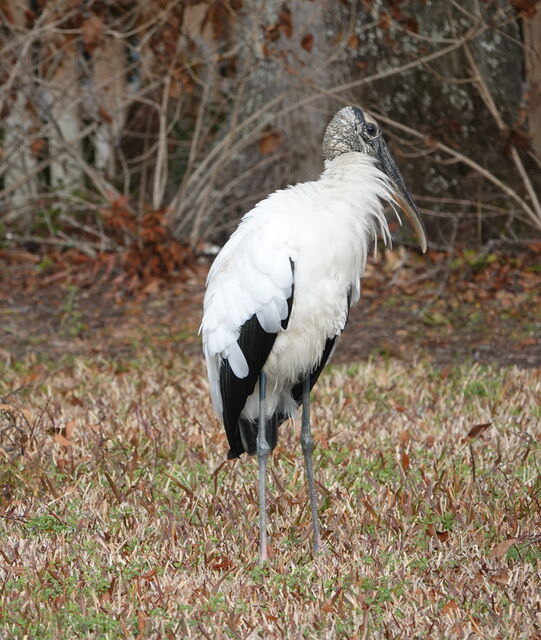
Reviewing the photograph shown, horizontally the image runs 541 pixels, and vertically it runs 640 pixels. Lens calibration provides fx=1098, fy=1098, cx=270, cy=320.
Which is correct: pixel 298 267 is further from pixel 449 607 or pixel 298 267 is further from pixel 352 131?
pixel 449 607

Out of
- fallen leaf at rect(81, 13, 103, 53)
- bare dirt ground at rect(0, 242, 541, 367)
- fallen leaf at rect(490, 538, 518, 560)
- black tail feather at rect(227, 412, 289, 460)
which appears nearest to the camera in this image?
fallen leaf at rect(490, 538, 518, 560)

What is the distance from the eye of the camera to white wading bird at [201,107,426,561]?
3.40 meters

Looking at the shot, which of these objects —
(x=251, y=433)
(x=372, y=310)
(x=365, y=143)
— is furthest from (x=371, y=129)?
(x=372, y=310)

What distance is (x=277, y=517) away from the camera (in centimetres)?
381

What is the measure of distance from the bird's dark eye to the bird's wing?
22.9 inches

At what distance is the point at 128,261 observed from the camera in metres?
8.42

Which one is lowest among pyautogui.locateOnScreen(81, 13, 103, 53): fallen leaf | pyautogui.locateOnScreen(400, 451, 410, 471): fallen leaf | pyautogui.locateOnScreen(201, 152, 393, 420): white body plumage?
pyautogui.locateOnScreen(400, 451, 410, 471): fallen leaf

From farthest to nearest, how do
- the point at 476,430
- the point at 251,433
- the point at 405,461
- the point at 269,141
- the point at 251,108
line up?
the point at 251,108, the point at 269,141, the point at 476,430, the point at 405,461, the point at 251,433

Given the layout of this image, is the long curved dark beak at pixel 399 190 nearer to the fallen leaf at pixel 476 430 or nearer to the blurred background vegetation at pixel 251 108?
the fallen leaf at pixel 476 430

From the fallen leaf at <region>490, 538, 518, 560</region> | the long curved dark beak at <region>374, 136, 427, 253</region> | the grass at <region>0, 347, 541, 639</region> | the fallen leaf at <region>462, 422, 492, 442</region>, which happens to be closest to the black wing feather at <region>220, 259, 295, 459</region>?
the grass at <region>0, 347, 541, 639</region>

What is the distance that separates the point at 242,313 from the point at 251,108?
5737 millimetres

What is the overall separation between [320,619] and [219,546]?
2.26 feet

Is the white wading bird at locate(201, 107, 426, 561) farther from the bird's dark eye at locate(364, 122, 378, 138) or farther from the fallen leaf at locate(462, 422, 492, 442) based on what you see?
the fallen leaf at locate(462, 422, 492, 442)

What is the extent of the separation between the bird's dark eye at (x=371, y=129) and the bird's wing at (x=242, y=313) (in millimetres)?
583
